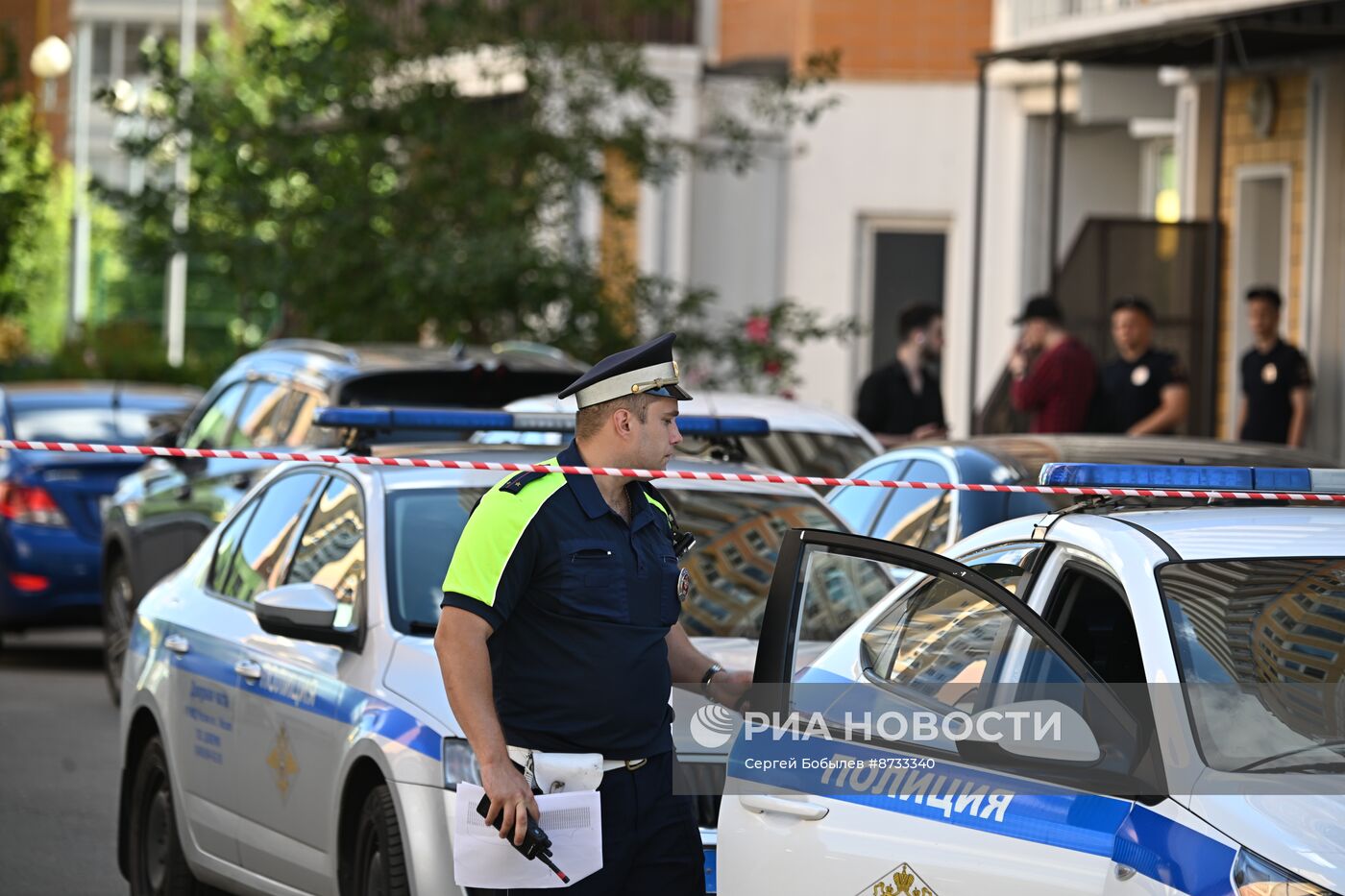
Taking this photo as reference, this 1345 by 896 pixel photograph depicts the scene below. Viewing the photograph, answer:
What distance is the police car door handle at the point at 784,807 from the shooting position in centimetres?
464

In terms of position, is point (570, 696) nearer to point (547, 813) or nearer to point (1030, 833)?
point (547, 813)

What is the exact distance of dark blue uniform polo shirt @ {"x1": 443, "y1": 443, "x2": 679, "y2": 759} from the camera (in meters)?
4.75

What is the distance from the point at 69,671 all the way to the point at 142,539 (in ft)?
8.05

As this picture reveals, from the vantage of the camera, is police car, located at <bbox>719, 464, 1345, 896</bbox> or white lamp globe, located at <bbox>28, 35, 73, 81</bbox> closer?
police car, located at <bbox>719, 464, 1345, 896</bbox>

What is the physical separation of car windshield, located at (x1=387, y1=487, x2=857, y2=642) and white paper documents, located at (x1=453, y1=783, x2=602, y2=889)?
1.79m

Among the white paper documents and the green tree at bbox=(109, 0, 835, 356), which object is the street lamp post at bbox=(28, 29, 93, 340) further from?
the white paper documents

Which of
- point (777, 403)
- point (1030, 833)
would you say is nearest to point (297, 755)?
point (1030, 833)

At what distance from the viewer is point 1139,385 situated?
45.3 ft

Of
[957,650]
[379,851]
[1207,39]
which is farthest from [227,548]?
[1207,39]

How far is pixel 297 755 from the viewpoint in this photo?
6.52 m

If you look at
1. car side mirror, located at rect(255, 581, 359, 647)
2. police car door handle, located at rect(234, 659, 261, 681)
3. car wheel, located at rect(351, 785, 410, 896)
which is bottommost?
car wheel, located at rect(351, 785, 410, 896)

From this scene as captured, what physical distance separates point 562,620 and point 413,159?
12.4 meters

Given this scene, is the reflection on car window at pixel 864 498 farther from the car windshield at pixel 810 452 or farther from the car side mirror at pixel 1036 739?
the car side mirror at pixel 1036 739

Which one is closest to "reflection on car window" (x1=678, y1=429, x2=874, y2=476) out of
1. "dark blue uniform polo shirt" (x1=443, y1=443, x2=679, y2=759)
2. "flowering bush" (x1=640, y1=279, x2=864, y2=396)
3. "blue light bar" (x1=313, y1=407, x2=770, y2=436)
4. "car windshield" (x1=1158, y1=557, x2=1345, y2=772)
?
"blue light bar" (x1=313, y1=407, x2=770, y2=436)
